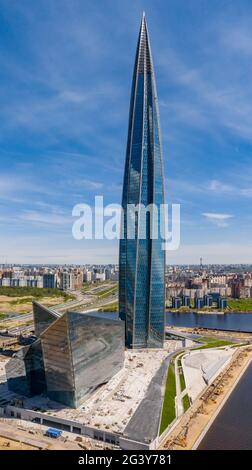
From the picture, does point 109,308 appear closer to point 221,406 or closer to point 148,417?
point 221,406

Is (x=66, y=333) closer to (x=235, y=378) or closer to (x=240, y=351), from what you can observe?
(x=235, y=378)

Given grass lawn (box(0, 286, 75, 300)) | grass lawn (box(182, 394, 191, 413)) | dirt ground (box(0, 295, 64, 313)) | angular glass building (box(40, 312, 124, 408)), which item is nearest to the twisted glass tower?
angular glass building (box(40, 312, 124, 408))

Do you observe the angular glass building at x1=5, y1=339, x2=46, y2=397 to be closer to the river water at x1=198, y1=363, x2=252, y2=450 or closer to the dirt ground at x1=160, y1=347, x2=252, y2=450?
the dirt ground at x1=160, y1=347, x2=252, y2=450

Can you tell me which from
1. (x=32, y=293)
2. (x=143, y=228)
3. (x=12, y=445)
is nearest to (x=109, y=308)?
(x=32, y=293)

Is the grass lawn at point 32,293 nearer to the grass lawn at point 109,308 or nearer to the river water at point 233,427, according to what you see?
the grass lawn at point 109,308

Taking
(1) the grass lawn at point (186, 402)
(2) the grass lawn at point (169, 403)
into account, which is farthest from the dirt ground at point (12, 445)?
(1) the grass lawn at point (186, 402)

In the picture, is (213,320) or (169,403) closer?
(169,403)
